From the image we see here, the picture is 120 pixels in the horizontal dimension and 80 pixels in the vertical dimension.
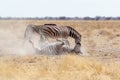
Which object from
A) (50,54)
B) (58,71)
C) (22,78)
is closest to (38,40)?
(50,54)

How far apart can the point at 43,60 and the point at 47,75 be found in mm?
5548

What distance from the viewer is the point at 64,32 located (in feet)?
84.1

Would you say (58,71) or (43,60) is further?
(43,60)

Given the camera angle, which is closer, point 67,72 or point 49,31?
point 67,72

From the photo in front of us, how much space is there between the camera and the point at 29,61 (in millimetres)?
20984

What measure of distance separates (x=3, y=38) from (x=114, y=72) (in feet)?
56.9

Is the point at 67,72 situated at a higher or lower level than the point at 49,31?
lower

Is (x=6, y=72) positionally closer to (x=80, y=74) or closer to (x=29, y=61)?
(x=80, y=74)

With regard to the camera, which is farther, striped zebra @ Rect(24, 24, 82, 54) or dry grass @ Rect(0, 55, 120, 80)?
striped zebra @ Rect(24, 24, 82, 54)

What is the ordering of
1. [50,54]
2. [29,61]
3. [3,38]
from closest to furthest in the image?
[29,61]
[50,54]
[3,38]

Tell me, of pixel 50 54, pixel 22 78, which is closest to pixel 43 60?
pixel 50 54

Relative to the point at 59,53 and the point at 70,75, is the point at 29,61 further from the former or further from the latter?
the point at 70,75

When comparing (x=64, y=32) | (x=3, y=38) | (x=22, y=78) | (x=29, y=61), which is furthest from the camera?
(x=3, y=38)

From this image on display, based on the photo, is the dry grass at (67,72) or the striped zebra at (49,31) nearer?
the dry grass at (67,72)
